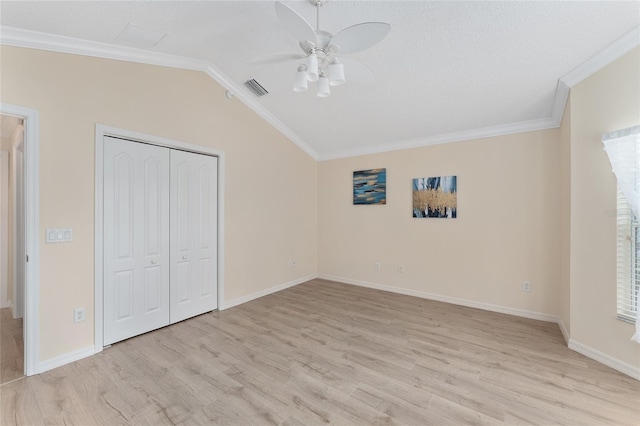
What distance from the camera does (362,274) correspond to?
15.8ft

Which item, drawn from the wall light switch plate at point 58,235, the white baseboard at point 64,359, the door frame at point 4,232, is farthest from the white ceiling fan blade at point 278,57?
the door frame at point 4,232

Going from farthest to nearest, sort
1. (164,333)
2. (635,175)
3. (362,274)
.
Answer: (362,274)
(164,333)
(635,175)

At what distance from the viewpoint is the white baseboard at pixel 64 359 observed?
7.27 feet

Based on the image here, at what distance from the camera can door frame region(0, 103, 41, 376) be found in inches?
85.4

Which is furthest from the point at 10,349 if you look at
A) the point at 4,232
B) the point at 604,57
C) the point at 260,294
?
the point at 604,57

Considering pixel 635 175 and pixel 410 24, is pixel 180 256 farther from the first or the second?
pixel 635 175

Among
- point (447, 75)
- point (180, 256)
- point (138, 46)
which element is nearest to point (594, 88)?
point (447, 75)

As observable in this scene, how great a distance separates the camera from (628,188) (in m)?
2.06

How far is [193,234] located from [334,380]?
2.41m

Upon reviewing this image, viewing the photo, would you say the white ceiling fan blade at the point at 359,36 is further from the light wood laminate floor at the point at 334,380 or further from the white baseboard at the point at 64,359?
the white baseboard at the point at 64,359

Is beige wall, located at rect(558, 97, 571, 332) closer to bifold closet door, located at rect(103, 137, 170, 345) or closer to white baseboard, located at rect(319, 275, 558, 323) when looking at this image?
white baseboard, located at rect(319, 275, 558, 323)

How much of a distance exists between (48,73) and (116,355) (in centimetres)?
262

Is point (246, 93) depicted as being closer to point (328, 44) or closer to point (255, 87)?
point (255, 87)

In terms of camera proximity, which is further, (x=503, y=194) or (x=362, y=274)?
(x=362, y=274)
